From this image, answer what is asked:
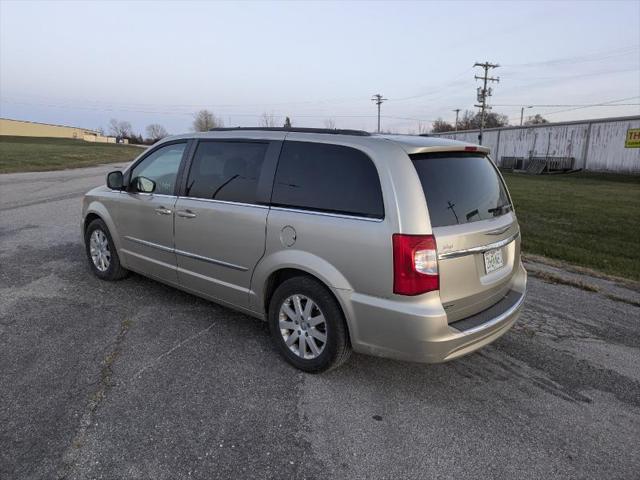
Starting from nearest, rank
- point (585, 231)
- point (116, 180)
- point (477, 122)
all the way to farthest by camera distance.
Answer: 1. point (116, 180)
2. point (585, 231)
3. point (477, 122)

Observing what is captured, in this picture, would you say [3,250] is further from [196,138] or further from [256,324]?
[256,324]

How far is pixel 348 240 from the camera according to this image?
304cm

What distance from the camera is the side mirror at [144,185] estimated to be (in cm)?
463

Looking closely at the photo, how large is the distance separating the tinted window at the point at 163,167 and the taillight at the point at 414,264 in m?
2.51

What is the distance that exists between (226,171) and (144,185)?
1215mm

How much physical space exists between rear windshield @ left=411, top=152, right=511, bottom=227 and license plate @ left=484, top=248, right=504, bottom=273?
0.26m

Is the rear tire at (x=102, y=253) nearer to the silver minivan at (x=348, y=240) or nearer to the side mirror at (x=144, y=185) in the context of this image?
the side mirror at (x=144, y=185)

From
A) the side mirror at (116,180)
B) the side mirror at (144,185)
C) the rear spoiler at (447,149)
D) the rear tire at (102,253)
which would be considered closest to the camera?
the rear spoiler at (447,149)

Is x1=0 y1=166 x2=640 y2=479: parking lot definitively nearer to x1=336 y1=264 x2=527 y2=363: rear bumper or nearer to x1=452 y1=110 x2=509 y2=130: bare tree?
x1=336 y1=264 x2=527 y2=363: rear bumper

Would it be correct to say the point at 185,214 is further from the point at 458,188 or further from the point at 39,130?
the point at 39,130

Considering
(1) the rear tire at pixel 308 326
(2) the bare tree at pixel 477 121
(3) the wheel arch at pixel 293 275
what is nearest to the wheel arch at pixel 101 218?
(3) the wheel arch at pixel 293 275

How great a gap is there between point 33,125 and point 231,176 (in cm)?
11114

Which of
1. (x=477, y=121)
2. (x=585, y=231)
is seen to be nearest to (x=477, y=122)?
(x=477, y=121)

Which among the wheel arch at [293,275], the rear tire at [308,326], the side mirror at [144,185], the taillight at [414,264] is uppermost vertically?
the side mirror at [144,185]
